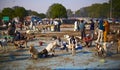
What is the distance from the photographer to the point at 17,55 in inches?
314

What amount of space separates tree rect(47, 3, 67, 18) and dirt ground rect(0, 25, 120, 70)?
0.84 feet

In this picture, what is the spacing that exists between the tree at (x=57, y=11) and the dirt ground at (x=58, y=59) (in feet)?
0.84

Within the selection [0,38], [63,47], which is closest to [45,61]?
[63,47]

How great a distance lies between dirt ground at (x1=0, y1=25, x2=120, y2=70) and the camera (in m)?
7.58

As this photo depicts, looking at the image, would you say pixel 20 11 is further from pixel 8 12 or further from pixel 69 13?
pixel 69 13

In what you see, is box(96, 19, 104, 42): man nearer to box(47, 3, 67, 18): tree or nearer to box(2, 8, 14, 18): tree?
box(47, 3, 67, 18): tree

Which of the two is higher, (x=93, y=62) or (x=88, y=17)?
(x=88, y=17)

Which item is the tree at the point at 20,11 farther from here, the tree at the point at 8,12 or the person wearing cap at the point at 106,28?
the person wearing cap at the point at 106,28

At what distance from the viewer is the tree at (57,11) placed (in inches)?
296

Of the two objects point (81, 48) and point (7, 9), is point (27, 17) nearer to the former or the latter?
point (7, 9)

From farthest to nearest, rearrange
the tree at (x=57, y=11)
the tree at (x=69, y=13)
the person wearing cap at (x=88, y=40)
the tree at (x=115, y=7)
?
the person wearing cap at (x=88, y=40)
the tree at (x=115, y=7)
the tree at (x=69, y=13)
the tree at (x=57, y=11)

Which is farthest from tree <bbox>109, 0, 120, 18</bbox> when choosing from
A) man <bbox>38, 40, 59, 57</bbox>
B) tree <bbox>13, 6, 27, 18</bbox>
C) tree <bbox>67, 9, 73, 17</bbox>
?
tree <bbox>13, 6, 27, 18</bbox>

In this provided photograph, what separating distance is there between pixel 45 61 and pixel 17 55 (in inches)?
21.3

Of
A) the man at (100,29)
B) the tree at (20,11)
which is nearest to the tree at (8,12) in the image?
the tree at (20,11)
